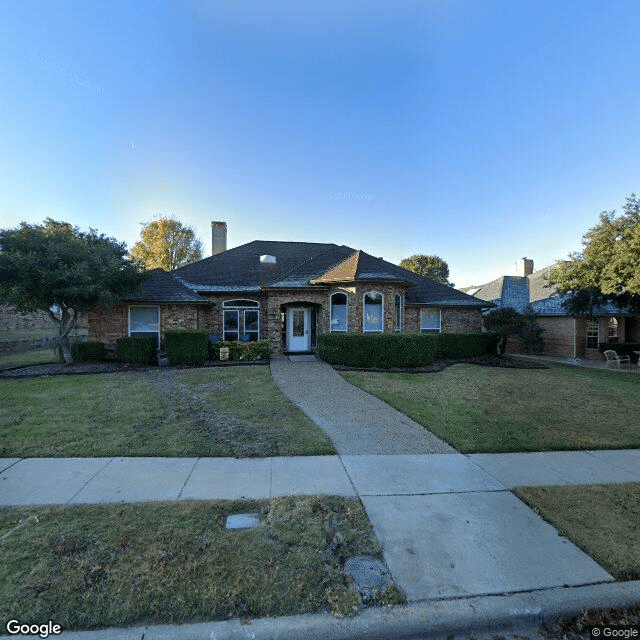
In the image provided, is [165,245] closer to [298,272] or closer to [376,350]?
[298,272]

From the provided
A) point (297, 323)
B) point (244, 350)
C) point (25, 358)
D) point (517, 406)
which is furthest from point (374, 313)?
point (25, 358)

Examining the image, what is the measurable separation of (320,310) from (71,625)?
1413cm

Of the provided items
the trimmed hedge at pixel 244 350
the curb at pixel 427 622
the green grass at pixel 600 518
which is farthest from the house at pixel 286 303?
the curb at pixel 427 622

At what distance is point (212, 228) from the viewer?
22.8 m

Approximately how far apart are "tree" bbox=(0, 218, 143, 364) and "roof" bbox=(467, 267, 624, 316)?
22.1 meters

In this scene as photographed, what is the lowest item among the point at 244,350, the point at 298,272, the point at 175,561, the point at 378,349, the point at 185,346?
the point at 175,561

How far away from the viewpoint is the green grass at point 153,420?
17.0ft

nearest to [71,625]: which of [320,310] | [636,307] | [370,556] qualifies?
[370,556]

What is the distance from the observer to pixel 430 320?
61.0ft

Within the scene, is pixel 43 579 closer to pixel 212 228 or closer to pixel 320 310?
pixel 320 310

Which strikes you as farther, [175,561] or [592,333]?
[592,333]

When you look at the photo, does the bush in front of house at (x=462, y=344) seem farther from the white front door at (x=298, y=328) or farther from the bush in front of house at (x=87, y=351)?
the bush in front of house at (x=87, y=351)

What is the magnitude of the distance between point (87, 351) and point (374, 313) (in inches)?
488

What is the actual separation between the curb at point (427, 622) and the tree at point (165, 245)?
114ft
